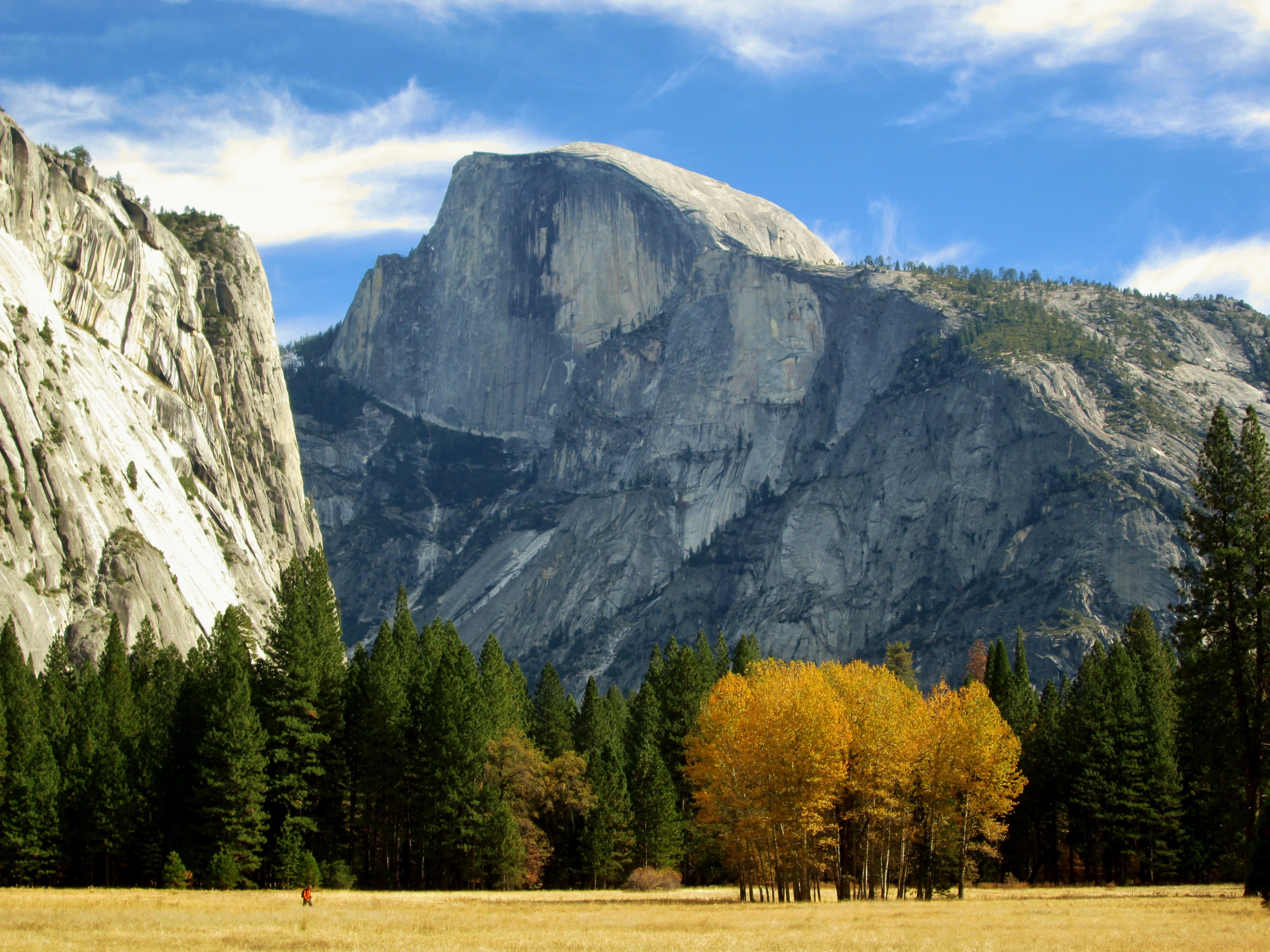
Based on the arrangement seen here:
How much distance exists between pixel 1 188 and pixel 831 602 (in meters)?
114

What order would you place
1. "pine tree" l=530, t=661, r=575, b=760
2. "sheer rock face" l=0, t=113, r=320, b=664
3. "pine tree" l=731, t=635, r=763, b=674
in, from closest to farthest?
"pine tree" l=530, t=661, r=575, b=760, "pine tree" l=731, t=635, r=763, b=674, "sheer rock face" l=0, t=113, r=320, b=664

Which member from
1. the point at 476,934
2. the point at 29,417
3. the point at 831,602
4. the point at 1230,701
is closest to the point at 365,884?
the point at 476,934

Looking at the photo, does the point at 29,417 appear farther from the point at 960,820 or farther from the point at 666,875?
the point at 960,820

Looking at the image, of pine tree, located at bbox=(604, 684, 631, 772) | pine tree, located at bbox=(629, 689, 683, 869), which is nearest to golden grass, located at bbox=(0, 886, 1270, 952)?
pine tree, located at bbox=(629, 689, 683, 869)

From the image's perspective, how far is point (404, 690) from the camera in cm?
6488

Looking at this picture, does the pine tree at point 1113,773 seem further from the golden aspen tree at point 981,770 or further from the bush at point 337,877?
the bush at point 337,877

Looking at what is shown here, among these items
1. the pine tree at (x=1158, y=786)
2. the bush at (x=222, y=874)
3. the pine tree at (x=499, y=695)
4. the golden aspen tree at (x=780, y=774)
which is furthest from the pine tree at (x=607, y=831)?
the pine tree at (x=1158, y=786)

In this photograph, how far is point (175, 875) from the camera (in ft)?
169

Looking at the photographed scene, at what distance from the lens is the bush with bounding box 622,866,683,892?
61.1 metres

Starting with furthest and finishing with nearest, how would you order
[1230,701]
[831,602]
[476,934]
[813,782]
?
1. [831,602]
2. [813,782]
3. [1230,701]
4. [476,934]

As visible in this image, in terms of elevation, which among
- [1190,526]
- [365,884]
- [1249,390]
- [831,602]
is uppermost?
[1249,390]

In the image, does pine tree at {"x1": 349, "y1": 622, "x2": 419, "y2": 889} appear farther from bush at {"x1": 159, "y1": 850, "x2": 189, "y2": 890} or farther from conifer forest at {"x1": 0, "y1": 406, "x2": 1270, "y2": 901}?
bush at {"x1": 159, "y1": 850, "x2": 189, "y2": 890}

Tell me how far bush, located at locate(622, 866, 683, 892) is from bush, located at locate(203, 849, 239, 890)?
1827cm

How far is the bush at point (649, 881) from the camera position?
61.1 metres
